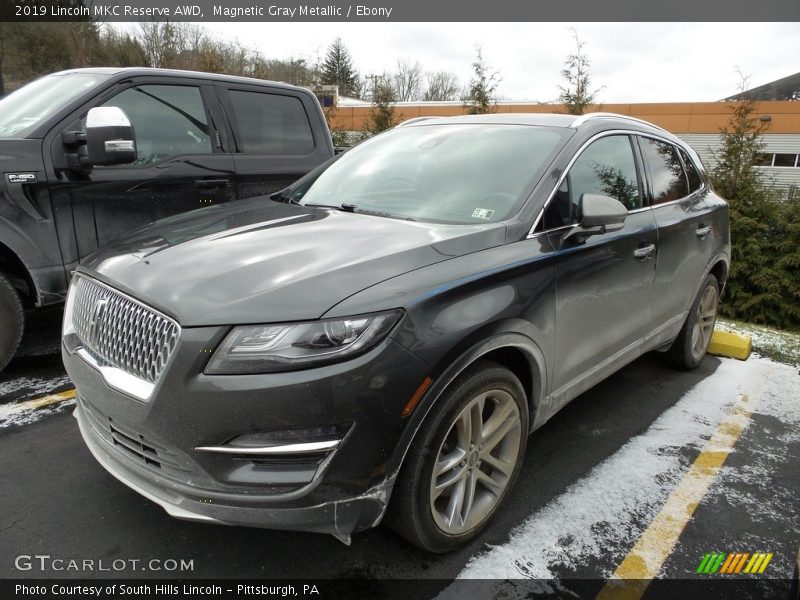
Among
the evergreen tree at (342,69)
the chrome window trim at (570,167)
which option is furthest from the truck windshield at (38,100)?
the evergreen tree at (342,69)

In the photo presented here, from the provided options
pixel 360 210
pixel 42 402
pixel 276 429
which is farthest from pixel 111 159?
pixel 276 429

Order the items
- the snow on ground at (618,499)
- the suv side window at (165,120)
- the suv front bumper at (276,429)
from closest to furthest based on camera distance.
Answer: the suv front bumper at (276,429) < the snow on ground at (618,499) < the suv side window at (165,120)

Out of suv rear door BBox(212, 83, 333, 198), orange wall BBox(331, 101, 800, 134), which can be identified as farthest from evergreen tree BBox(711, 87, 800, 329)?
orange wall BBox(331, 101, 800, 134)

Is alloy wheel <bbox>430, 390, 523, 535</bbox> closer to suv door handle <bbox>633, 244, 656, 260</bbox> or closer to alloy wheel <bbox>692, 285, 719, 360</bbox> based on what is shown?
suv door handle <bbox>633, 244, 656, 260</bbox>

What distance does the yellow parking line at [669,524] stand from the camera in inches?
86.1

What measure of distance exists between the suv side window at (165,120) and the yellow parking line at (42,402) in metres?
1.62

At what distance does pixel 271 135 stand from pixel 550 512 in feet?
12.5

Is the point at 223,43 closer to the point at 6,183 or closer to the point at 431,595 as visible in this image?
the point at 6,183

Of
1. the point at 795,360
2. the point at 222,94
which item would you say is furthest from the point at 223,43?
the point at 795,360

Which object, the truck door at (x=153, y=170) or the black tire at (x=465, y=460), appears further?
the truck door at (x=153, y=170)

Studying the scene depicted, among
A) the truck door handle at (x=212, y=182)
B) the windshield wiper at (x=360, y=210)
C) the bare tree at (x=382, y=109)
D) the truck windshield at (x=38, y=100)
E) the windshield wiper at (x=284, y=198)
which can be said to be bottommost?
the windshield wiper at (x=360, y=210)

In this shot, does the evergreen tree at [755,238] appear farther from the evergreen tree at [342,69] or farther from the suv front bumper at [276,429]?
the evergreen tree at [342,69]

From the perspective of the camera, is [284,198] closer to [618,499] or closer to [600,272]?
[600,272]

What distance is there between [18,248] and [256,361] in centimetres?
259
